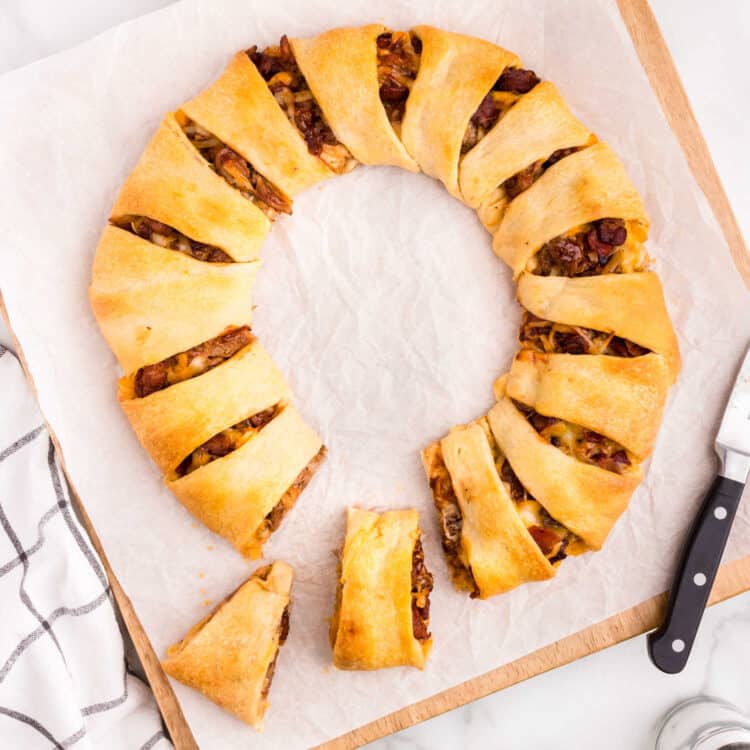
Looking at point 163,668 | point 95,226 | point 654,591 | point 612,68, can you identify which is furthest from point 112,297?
point 654,591

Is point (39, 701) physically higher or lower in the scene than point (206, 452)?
lower

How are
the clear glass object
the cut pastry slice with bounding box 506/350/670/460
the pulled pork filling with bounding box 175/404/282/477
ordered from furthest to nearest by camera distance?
the clear glass object < the pulled pork filling with bounding box 175/404/282/477 < the cut pastry slice with bounding box 506/350/670/460

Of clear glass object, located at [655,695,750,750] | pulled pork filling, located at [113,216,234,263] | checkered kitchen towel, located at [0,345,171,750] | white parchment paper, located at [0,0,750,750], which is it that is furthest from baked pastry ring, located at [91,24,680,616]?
clear glass object, located at [655,695,750,750]

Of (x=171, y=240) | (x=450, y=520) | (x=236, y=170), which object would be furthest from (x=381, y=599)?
(x=236, y=170)

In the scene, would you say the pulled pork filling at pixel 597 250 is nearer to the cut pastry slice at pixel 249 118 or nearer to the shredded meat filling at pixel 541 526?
the shredded meat filling at pixel 541 526

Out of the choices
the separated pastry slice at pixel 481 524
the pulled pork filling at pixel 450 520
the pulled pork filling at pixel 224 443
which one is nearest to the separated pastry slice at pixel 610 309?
the separated pastry slice at pixel 481 524

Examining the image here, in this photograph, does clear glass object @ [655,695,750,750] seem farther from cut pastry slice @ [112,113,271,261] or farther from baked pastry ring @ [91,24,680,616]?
cut pastry slice @ [112,113,271,261]

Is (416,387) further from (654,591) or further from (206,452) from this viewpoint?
(654,591)
